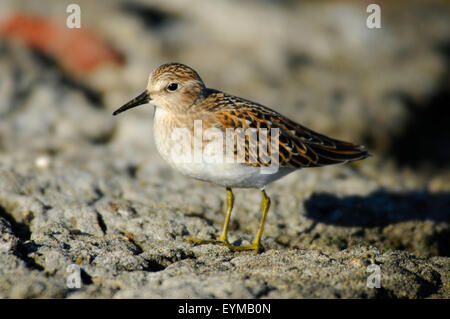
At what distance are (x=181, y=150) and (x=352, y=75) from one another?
25.7 feet

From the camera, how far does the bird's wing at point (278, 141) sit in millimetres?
5855

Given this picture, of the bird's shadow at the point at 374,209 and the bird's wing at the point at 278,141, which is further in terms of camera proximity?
the bird's shadow at the point at 374,209

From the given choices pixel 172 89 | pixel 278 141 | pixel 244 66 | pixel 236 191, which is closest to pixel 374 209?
pixel 236 191

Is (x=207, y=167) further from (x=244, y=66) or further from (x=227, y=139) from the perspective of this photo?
(x=244, y=66)

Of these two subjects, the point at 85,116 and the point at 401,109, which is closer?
the point at 85,116

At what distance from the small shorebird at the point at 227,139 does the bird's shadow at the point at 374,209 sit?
3.01ft

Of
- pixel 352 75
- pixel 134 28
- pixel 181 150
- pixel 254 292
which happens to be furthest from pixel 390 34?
pixel 254 292

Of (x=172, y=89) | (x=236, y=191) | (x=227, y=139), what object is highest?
(x=172, y=89)

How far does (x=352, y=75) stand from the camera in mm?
12375

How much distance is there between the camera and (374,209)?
23.8 feet

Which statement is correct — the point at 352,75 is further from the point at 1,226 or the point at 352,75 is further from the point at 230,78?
the point at 1,226

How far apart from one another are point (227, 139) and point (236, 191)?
2147 millimetres

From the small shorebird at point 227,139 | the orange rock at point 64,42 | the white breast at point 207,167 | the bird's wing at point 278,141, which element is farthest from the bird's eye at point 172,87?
the orange rock at point 64,42

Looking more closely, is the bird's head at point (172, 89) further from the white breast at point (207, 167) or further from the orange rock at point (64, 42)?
the orange rock at point (64, 42)
